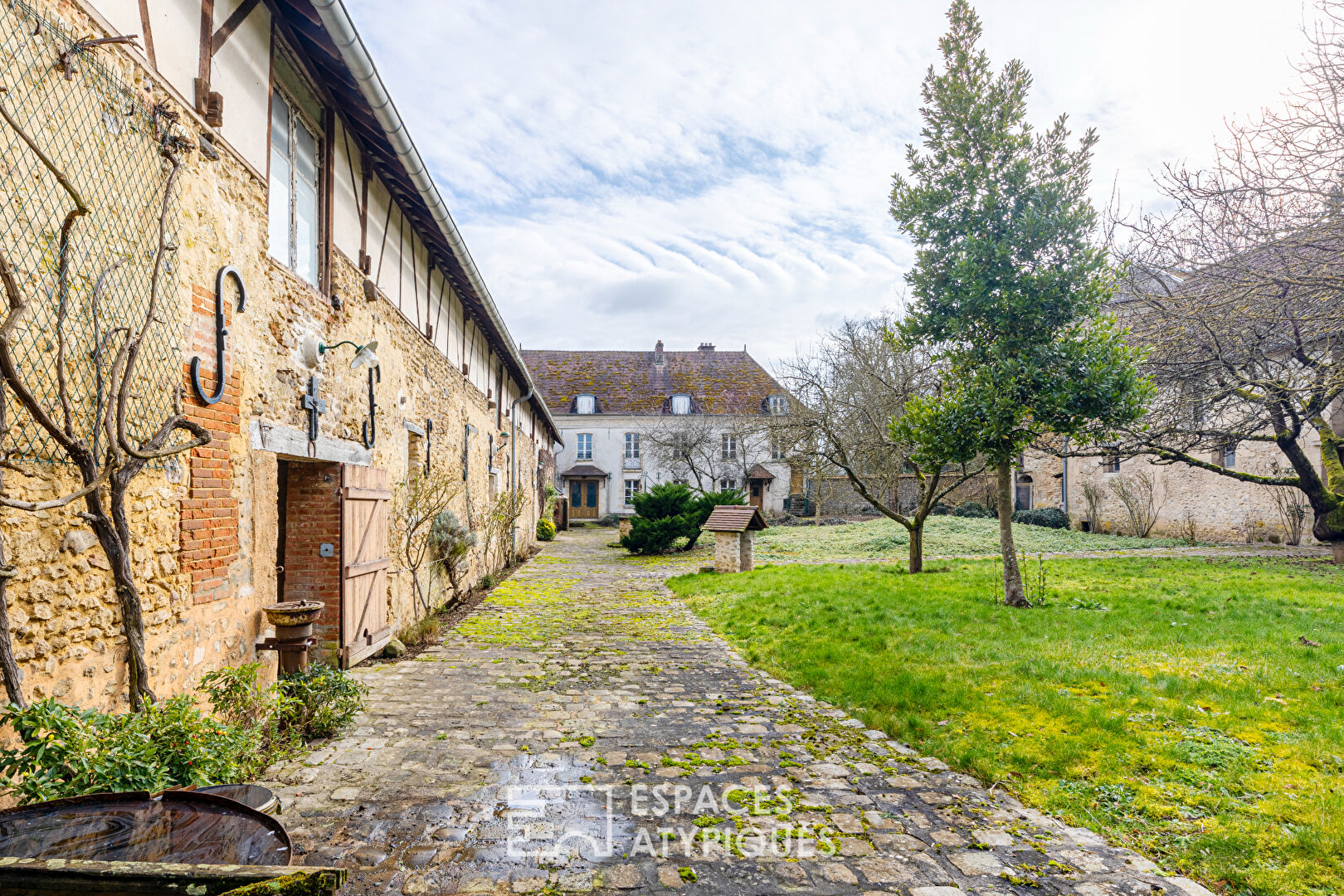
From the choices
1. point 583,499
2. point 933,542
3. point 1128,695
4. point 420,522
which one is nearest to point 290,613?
point 420,522

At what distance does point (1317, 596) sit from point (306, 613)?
11.4 m

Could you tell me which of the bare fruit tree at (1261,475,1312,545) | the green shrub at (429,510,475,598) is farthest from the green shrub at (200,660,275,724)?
the bare fruit tree at (1261,475,1312,545)

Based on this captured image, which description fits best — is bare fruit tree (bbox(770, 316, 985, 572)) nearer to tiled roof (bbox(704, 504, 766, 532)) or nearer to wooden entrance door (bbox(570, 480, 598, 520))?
tiled roof (bbox(704, 504, 766, 532))

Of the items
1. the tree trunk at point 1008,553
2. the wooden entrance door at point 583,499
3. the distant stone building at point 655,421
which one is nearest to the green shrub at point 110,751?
the tree trunk at point 1008,553

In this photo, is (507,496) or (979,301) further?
(507,496)

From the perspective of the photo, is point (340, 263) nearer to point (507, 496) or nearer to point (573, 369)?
point (507, 496)

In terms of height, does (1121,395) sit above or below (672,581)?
above

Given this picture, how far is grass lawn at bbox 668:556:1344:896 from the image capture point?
3.15 m

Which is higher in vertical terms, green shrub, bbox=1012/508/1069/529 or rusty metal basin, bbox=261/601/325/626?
rusty metal basin, bbox=261/601/325/626

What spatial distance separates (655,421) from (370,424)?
92.4ft

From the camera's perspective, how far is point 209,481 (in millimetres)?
3906

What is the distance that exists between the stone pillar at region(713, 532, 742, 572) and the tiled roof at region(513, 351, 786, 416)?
2034 centimetres

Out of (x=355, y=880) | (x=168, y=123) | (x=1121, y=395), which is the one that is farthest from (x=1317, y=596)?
(x=168, y=123)

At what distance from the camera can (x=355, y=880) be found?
273cm
